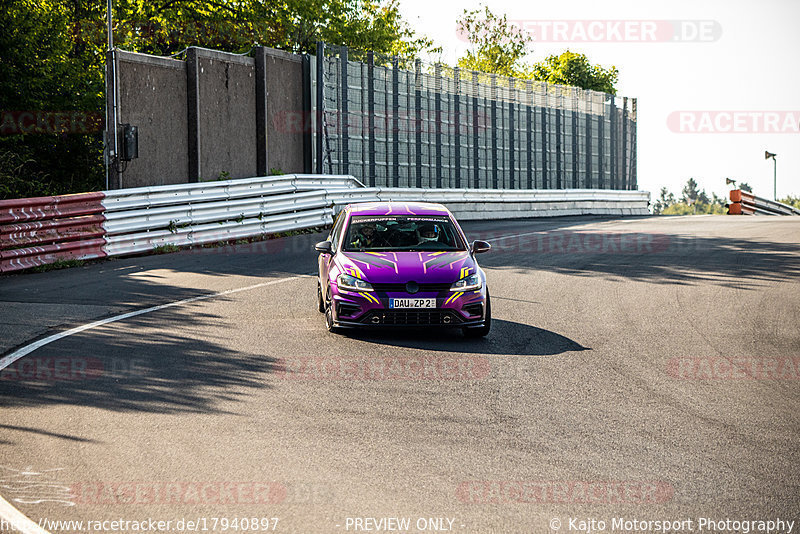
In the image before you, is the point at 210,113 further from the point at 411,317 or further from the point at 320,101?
the point at 411,317

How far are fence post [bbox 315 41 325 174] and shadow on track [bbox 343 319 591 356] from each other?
15.5 metres

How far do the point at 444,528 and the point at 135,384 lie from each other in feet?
13.1

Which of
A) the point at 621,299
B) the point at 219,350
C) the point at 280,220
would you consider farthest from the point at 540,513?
the point at 280,220

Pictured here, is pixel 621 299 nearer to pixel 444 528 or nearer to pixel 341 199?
pixel 444 528

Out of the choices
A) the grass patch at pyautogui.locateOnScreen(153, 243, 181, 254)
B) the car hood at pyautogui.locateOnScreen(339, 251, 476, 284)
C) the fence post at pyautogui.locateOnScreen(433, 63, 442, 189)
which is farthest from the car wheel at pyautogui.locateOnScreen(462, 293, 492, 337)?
the fence post at pyautogui.locateOnScreen(433, 63, 442, 189)

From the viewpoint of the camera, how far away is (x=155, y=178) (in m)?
21.3

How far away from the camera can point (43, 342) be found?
9.55m

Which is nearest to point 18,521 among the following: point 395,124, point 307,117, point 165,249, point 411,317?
point 411,317

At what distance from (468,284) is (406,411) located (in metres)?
3.20

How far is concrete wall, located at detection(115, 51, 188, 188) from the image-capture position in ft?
67.3

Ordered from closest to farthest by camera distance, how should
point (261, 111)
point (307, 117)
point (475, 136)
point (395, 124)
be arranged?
point (261, 111), point (307, 117), point (395, 124), point (475, 136)

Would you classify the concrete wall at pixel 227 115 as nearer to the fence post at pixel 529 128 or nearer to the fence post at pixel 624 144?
the fence post at pixel 529 128

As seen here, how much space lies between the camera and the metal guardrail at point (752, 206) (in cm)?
3900

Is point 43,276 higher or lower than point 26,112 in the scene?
lower
